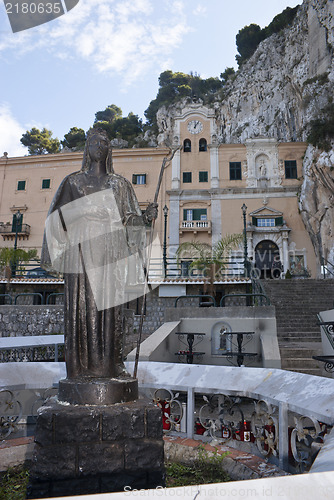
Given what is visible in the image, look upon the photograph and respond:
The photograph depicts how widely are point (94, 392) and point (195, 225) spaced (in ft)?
81.5

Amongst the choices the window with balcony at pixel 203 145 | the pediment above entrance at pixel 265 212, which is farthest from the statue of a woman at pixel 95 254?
the window with balcony at pixel 203 145

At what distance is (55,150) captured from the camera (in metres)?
50.7

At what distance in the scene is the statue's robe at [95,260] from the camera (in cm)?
277

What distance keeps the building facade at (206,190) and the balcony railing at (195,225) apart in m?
0.07

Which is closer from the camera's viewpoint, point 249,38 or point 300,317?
point 300,317

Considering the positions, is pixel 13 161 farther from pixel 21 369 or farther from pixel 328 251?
pixel 21 369

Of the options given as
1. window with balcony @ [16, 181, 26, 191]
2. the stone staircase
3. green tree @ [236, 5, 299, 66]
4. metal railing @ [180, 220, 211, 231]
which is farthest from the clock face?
green tree @ [236, 5, 299, 66]

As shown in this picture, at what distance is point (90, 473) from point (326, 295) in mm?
14405

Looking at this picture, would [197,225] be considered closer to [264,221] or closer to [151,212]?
[264,221]

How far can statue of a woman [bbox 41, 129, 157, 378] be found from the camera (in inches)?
109

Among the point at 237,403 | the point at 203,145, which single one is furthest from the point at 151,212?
the point at 203,145

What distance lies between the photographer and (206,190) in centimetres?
2788

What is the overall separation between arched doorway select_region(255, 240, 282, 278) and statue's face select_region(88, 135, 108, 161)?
2426cm

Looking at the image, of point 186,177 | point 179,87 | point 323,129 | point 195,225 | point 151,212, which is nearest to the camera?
point 151,212
